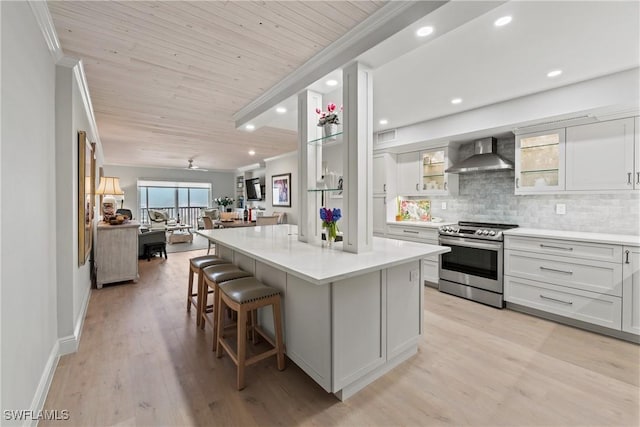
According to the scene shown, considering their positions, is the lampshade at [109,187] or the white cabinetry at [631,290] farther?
the lampshade at [109,187]

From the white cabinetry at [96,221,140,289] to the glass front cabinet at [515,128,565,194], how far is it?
5.31 meters

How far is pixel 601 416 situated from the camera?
5.33 ft

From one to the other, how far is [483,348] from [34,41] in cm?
385

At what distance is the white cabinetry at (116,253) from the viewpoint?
3.95 meters

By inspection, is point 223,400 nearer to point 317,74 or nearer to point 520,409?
point 520,409

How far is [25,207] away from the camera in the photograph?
1.52 metres

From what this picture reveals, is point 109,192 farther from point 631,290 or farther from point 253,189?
point 631,290

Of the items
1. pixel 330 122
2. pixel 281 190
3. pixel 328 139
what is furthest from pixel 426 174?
pixel 281 190

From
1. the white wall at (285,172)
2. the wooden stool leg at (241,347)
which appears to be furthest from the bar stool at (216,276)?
the white wall at (285,172)

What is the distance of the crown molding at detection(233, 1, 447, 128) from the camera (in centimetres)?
157

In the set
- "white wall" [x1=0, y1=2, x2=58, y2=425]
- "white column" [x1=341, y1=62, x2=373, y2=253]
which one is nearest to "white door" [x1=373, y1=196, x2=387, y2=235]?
"white column" [x1=341, y1=62, x2=373, y2=253]

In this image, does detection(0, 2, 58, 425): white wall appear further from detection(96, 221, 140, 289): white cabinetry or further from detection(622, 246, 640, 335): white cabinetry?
detection(622, 246, 640, 335): white cabinetry

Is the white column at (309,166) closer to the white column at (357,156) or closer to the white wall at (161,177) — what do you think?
the white column at (357,156)

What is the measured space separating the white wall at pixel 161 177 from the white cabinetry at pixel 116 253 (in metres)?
6.32
